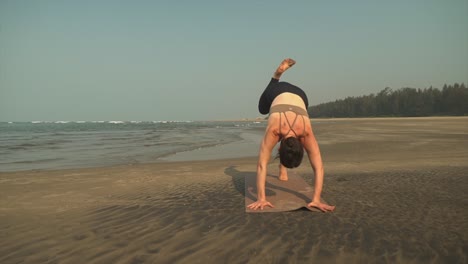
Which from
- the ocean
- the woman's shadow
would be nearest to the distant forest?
the ocean

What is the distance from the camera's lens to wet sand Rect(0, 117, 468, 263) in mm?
2738

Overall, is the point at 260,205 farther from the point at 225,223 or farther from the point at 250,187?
the point at 250,187

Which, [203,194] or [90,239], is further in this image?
[203,194]

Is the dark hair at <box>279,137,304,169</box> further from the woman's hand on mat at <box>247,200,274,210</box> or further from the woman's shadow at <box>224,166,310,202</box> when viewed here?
the woman's shadow at <box>224,166,310,202</box>

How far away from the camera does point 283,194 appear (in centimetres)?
472

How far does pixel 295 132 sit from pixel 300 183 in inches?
75.9

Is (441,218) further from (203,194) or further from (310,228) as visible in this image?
(203,194)

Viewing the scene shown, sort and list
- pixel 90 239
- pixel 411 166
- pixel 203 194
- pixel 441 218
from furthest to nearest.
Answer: pixel 411 166 → pixel 203 194 → pixel 441 218 → pixel 90 239

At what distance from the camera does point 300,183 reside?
5.45 meters

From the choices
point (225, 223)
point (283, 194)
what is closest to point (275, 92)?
point (283, 194)

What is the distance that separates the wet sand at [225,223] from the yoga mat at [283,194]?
148 millimetres

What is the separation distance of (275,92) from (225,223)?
2.39 m

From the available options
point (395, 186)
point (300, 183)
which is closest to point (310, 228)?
point (300, 183)

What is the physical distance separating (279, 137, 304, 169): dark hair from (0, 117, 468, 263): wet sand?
0.77m
